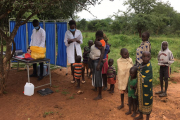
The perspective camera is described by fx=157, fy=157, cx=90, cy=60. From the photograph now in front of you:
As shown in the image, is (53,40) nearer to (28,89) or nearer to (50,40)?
(50,40)

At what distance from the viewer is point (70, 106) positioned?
3.61 m

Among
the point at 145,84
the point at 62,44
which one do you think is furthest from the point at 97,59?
the point at 62,44

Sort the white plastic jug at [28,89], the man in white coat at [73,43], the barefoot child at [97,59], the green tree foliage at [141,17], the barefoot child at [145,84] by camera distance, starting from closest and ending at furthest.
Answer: the barefoot child at [145,84]
the barefoot child at [97,59]
the white plastic jug at [28,89]
the man in white coat at [73,43]
the green tree foliage at [141,17]

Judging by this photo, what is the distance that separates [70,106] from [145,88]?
173 centimetres

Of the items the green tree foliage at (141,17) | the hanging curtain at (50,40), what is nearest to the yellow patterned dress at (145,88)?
the hanging curtain at (50,40)

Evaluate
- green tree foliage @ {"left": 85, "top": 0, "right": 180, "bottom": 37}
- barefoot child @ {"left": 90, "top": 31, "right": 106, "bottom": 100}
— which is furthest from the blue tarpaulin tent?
green tree foliage @ {"left": 85, "top": 0, "right": 180, "bottom": 37}

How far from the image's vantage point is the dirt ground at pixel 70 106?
10.5ft

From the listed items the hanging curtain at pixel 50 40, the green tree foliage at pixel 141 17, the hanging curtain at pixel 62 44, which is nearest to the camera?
the hanging curtain at pixel 62 44

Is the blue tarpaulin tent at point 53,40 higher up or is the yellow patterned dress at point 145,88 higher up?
the blue tarpaulin tent at point 53,40

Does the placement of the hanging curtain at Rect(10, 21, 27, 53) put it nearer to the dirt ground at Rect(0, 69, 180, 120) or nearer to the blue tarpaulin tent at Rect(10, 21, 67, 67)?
the blue tarpaulin tent at Rect(10, 21, 67, 67)

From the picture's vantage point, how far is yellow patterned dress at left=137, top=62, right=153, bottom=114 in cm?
282

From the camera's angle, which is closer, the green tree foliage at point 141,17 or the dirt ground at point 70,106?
the dirt ground at point 70,106

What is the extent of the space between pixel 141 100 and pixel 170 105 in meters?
1.37

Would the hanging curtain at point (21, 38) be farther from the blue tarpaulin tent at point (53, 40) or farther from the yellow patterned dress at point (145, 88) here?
the yellow patterned dress at point (145, 88)
